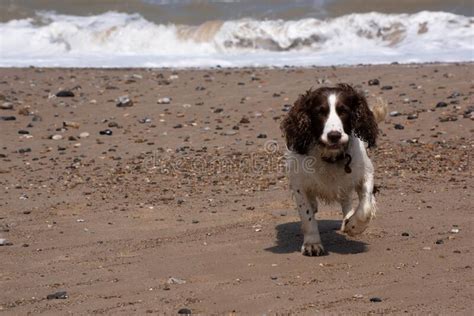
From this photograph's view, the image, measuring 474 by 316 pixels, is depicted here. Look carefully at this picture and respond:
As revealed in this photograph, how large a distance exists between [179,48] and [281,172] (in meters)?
15.0

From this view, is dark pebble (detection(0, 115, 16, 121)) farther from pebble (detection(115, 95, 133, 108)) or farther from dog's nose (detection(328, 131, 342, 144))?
dog's nose (detection(328, 131, 342, 144))

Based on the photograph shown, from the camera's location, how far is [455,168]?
861 centimetres

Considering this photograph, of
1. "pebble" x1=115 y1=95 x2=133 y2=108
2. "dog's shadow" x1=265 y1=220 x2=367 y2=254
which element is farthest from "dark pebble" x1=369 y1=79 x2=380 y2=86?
"dog's shadow" x1=265 y1=220 x2=367 y2=254

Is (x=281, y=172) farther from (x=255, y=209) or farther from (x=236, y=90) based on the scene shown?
(x=236, y=90)

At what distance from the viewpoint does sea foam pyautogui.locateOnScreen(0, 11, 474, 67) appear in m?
20.7

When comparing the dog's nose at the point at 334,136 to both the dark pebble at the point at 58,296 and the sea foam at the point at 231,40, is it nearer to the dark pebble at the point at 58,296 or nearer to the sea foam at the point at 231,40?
the dark pebble at the point at 58,296

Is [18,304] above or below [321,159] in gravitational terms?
below

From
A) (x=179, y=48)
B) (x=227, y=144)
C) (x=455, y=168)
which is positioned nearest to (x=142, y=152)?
(x=227, y=144)

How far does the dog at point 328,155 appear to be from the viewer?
→ 5.91m

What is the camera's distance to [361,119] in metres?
6.06

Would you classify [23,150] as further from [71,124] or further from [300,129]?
[300,129]

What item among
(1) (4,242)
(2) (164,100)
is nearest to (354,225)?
(1) (4,242)

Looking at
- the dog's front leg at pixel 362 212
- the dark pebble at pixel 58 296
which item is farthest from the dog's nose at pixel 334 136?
the dark pebble at pixel 58 296

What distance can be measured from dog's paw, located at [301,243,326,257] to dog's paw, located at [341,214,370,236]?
31cm
